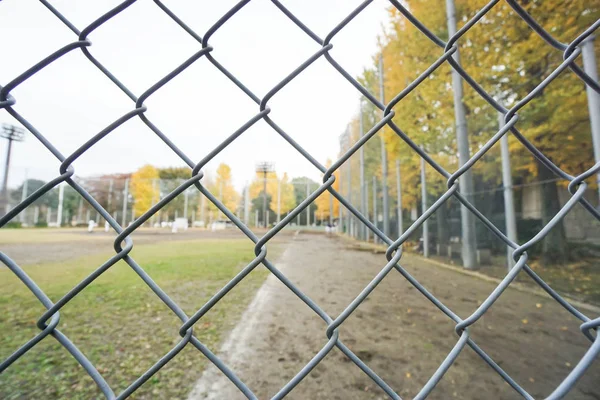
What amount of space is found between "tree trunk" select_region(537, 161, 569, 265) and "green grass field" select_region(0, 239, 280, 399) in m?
5.76

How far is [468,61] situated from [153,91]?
7.55 m

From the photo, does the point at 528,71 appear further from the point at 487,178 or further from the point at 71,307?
the point at 71,307

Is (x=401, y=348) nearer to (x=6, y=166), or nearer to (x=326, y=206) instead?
(x=6, y=166)

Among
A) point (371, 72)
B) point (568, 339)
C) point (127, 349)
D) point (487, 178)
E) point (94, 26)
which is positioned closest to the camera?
point (94, 26)

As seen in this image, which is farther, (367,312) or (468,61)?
(468,61)

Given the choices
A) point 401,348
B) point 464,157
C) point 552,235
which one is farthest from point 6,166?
point 552,235

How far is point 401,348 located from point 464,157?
548 centimetres

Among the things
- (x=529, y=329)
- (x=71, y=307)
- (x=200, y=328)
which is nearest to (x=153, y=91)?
(x=200, y=328)

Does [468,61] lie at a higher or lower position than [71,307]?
higher

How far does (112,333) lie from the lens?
290 centimetres

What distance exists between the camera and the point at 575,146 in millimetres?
5715

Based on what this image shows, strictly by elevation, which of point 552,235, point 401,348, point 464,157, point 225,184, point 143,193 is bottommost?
point 401,348

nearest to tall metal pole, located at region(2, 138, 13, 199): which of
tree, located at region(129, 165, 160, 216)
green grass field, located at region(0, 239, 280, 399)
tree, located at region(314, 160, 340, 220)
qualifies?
green grass field, located at region(0, 239, 280, 399)

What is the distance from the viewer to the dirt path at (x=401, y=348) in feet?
6.56
